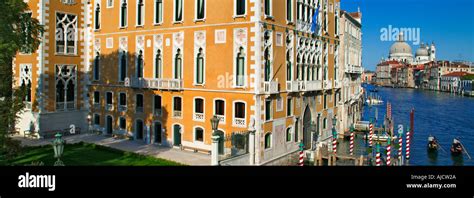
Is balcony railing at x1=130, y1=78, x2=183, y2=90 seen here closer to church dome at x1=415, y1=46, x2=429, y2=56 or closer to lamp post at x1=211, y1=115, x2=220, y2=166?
lamp post at x1=211, y1=115, x2=220, y2=166

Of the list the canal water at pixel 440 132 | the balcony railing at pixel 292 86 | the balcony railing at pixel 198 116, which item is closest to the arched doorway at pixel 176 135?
the balcony railing at pixel 198 116

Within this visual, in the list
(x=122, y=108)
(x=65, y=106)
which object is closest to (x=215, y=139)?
(x=122, y=108)

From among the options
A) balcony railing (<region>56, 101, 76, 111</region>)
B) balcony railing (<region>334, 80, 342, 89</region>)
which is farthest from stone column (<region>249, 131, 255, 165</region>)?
balcony railing (<region>56, 101, 76, 111</region>)

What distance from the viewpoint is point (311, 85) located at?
2320 cm

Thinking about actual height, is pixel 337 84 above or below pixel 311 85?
above

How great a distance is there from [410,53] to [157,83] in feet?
561

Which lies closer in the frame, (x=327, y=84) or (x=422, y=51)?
(x=327, y=84)

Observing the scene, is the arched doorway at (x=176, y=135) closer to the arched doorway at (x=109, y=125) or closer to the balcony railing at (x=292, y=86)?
the arched doorway at (x=109, y=125)

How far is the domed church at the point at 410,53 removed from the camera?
16388 centimetres

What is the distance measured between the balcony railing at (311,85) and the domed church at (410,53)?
15436 cm

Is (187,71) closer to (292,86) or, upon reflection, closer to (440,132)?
(292,86)

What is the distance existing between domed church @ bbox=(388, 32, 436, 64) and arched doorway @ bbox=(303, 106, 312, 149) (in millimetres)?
155515

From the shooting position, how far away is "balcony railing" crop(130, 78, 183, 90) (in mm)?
20922
